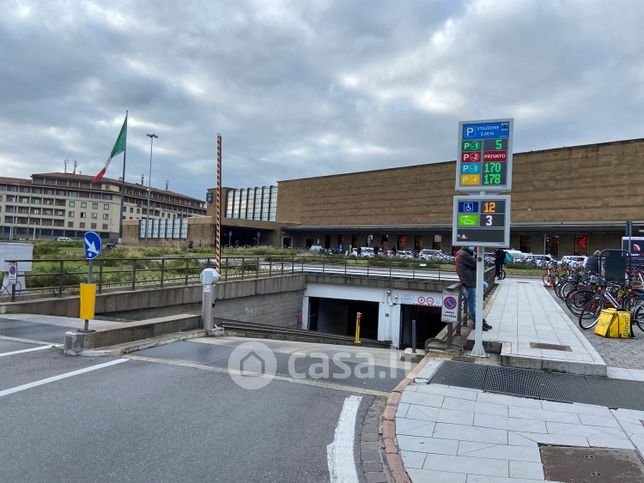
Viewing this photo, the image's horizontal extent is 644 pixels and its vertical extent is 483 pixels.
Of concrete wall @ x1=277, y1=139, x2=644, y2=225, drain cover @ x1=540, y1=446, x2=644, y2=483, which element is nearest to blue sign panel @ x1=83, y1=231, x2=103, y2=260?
drain cover @ x1=540, y1=446, x2=644, y2=483

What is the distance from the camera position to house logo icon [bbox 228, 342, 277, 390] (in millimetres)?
6500

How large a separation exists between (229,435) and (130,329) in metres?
5.22

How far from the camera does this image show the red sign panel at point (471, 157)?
820cm

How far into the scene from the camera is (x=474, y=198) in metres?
8.23

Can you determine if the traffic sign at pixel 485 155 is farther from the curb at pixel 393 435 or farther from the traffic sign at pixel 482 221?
the curb at pixel 393 435

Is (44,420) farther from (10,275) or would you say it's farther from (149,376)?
(10,275)

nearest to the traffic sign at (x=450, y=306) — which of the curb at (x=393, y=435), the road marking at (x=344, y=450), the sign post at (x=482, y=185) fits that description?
the sign post at (x=482, y=185)

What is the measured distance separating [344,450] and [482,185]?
5.39 m

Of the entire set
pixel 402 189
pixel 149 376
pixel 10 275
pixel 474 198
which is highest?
pixel 402 189

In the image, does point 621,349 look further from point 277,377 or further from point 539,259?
point 539,259

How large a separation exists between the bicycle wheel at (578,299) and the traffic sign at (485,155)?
6.14m

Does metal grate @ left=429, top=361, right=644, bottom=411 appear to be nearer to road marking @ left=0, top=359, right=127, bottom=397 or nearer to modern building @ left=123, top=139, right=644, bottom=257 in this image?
road marking @ left=0, top=359, right=127, bottom=397

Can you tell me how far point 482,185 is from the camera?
815cm

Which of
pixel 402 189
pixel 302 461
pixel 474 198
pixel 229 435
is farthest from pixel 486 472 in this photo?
pixel 402 189
